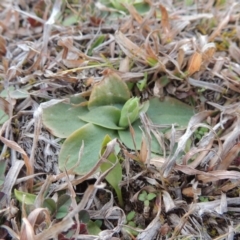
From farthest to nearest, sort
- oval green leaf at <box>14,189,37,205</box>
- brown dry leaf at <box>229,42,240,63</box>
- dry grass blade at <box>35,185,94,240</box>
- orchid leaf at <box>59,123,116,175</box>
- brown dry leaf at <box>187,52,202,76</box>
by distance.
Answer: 1. brown dry leaf at <box>229,42,240,63</box>
2. brown dry leaf at <box>187,52,202,76</box>
3. orchid leaf at <box>59,123,116,175</box>
4. oval green leaf at <box>14,189,37,205</box>
5. dry grass blade at <box>35,185,94,240</box>

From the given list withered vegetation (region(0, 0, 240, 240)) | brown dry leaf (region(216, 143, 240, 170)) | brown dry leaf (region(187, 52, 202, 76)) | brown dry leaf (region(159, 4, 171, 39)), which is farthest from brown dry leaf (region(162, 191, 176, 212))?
brown dry leaf (region(159, 4, 171, 39))

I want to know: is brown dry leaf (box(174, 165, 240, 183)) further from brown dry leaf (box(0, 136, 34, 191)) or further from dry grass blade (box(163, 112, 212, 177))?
brown dry leaf (box(0, 136, 34, 191))

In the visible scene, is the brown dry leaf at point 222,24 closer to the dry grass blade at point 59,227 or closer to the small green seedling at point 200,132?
the small green seedling at point 200,132

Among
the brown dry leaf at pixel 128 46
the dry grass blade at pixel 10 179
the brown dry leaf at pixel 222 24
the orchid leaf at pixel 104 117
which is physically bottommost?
the dry grass blade at pixel 10 179

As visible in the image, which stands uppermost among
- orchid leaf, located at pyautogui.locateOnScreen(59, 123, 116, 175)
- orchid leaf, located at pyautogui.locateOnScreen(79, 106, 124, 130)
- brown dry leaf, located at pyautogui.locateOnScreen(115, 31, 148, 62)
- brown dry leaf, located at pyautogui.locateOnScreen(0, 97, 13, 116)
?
brown dry leaf, located at pyautogui.locateOnScreen(115, 31, 148, 62)

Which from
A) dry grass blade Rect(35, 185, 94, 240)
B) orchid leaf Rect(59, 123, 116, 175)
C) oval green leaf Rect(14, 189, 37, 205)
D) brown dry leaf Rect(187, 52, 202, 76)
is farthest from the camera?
brown dry leaf Rect(187, 52, 202, 76)

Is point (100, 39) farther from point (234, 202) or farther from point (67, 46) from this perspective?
point (234, 202)

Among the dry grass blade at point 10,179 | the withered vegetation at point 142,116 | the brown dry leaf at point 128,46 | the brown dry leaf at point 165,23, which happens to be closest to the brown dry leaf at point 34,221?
the withered vegetation at point 142,116

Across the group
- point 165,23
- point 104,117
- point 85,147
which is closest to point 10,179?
point 85,147

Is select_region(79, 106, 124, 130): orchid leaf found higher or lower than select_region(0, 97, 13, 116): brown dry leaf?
higher

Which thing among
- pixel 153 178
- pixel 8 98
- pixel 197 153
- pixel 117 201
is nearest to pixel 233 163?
pixel 197 153
